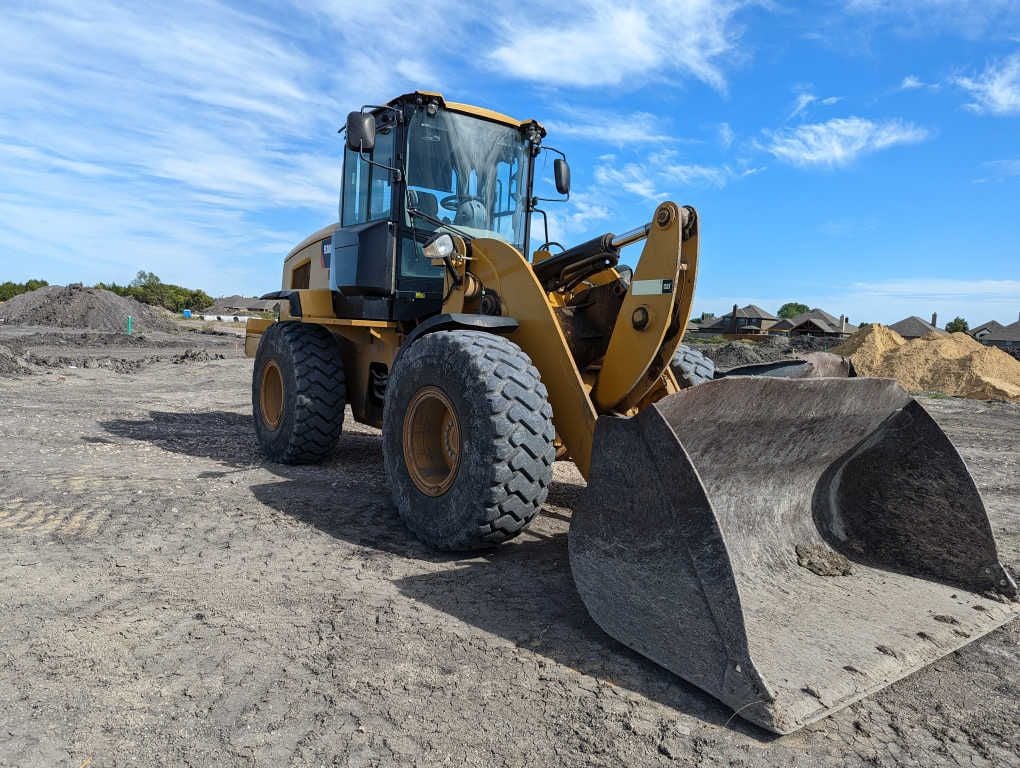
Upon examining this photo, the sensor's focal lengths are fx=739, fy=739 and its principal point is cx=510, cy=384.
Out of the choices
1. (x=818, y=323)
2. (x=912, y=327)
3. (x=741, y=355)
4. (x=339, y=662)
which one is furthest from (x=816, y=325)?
(x=339, y=662)

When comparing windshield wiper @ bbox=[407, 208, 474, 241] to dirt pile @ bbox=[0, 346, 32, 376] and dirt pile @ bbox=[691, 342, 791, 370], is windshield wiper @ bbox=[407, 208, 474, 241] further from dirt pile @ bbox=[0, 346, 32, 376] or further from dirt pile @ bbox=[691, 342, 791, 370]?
dirt pile @ bbox=[691, 342, 791, 370]

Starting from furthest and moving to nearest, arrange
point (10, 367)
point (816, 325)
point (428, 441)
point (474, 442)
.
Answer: point (816, 325), point (10, 367), point (428, 441), point (474, 442)

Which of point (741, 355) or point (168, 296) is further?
point (168, 296)

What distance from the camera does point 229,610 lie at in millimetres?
3232

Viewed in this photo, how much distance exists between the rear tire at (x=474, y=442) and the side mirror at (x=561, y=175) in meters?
2.37

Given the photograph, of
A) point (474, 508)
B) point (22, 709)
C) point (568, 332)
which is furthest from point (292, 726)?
point (568, 332)

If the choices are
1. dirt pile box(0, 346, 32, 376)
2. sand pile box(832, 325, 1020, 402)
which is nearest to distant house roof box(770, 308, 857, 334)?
sand pile box(832, 325, 1020, 402)

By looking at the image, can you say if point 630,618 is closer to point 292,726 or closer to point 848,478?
point 292,726

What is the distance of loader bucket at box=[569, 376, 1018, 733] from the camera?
2631 mm

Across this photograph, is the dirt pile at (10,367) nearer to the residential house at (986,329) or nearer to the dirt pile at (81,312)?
the dirt pile at (81,312)

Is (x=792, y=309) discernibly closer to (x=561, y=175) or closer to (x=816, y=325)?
(x=816, y=325)

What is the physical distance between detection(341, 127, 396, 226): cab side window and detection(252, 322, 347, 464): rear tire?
106 cm

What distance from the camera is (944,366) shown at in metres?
18.5

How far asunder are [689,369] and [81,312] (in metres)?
37.4
